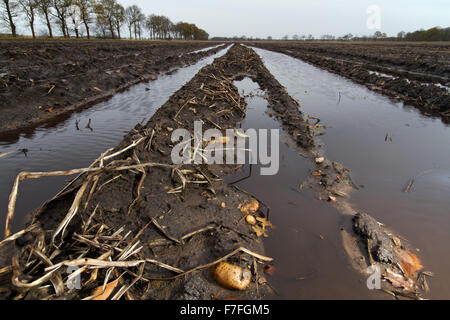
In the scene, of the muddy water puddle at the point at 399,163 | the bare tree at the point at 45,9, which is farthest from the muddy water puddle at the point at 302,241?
the bare tree at the point at 45,9

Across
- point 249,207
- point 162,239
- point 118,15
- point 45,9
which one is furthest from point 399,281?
point 118,15

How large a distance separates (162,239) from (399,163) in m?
4.47

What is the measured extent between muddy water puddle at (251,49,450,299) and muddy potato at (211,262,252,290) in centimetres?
162

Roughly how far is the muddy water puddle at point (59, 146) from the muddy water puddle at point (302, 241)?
2.74 metres

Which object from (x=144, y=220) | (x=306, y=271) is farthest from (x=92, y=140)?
(x=306, y=271)

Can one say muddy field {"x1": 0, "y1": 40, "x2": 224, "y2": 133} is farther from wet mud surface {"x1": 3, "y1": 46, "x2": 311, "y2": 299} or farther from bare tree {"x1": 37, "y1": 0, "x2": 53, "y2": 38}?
bare tree {"x1": 37, "y1": 0, "x2": 53, "y2": 38}

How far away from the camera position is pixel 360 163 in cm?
410

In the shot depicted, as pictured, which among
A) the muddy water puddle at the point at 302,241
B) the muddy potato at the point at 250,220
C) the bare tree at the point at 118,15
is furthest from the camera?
the bare tree at the point at 118,15

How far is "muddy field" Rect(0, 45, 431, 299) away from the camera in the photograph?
5.53 ft

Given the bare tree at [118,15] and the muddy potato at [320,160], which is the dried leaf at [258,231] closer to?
the muddy potato at [320,160]

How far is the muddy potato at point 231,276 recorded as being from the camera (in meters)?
1.85

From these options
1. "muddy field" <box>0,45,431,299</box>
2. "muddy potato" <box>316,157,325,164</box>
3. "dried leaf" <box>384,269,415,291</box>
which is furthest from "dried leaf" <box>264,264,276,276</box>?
"muddy potato" <box>316,157,325,164</box>

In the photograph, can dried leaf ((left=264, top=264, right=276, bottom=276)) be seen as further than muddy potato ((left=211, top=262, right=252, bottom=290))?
Yes

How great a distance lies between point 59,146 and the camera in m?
4.45
